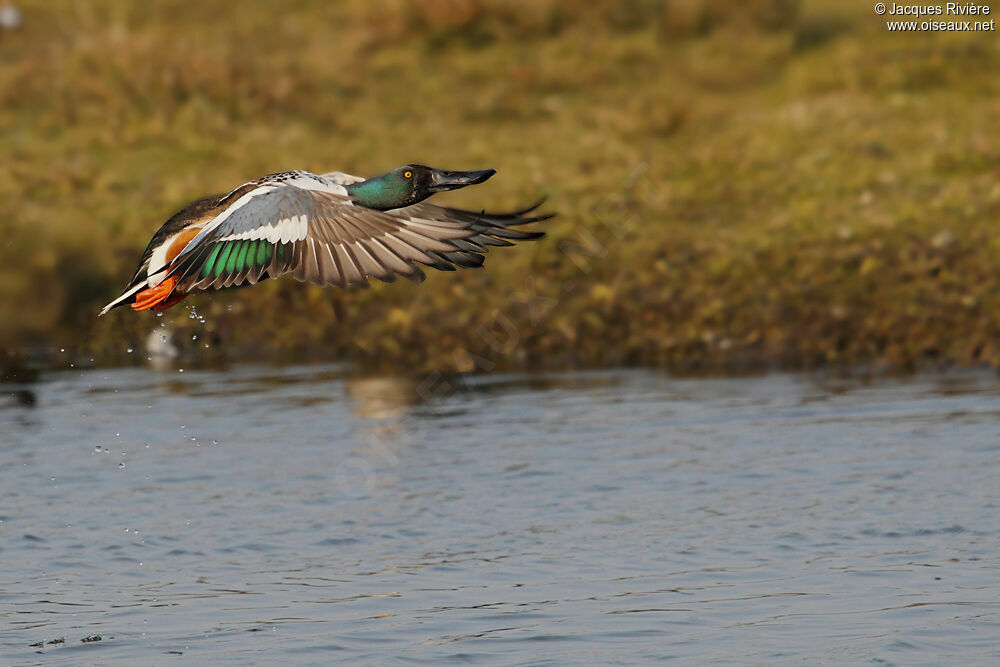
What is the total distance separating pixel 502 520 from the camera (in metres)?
9.24

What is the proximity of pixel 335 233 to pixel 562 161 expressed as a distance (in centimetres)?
1011

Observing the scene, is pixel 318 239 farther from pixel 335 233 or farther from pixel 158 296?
pixel 158 296

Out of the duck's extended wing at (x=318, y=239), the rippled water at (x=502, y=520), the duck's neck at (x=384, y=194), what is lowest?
the rippled water at (x=502, y=520)

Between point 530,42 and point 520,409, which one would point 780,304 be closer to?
point 520,409

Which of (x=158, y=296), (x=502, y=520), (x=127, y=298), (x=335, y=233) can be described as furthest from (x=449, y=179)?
(x=502, y=520)

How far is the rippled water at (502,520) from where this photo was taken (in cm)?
720

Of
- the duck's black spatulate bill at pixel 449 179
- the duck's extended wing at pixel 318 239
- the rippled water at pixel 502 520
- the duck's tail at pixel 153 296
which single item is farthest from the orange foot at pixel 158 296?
the rippled water at pixel 502 520

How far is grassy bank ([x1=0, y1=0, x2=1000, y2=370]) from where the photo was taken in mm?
14055

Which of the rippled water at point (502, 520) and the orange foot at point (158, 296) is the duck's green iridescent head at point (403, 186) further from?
the rippled water at point (502, 520)

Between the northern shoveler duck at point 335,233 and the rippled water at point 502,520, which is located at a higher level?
the northern shoveler duck at point 335,233

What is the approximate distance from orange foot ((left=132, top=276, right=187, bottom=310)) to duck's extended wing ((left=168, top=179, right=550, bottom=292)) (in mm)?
130

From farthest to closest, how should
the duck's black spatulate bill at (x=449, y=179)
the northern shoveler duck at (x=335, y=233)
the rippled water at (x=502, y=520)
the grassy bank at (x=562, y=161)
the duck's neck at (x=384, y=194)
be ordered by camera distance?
the grassy bank at (x=562, y=161) < the rippled water at (x=502, y=520) < the duck's neck at (x=384, y=194) < the duck's black spatulate bill at (x=449, y=179) < the northern shoveler duck at (x=335, y=233)

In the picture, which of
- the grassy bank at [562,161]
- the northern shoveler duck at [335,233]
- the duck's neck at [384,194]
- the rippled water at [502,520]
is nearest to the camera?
the northern shoveler duck at [335,233]

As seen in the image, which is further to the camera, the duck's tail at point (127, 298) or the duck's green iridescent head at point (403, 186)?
the duck's tail at point (127, 298)
